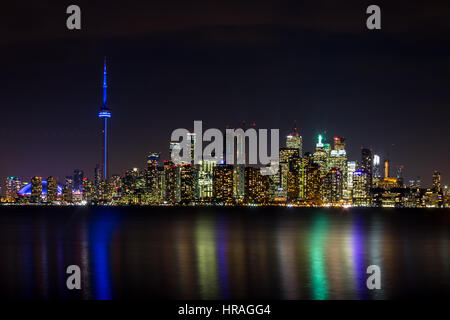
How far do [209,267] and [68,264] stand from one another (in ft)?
43.4

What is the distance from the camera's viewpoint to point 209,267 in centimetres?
5406

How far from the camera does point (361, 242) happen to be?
88562mm

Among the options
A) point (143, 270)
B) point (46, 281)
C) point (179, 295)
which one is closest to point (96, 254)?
point (143, 270)

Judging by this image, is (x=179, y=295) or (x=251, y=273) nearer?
(x=179, y=295)

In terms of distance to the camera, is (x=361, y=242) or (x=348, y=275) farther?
(x=361, y=242)

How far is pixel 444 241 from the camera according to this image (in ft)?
306
